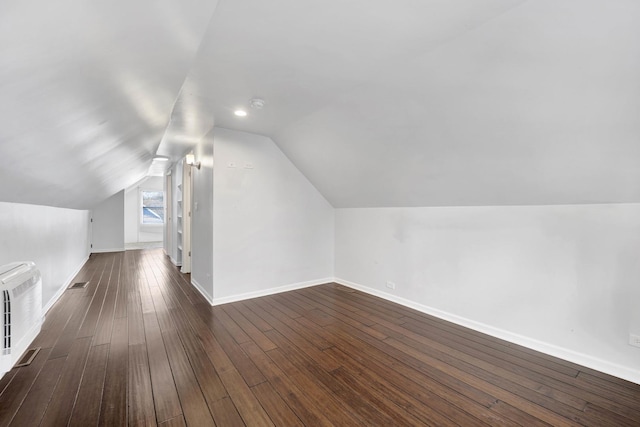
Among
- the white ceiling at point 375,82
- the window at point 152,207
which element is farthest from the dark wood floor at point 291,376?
the window at point 152,207

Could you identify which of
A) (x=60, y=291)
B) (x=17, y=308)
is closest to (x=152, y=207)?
(x=60, y=291)

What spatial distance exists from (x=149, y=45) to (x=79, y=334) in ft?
8.90

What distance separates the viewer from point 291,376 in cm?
200

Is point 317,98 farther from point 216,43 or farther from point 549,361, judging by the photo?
point 549,361

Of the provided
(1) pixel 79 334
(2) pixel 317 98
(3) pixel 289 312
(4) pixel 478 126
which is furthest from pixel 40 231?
(4) pixel 478 126

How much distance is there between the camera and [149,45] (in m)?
1.43

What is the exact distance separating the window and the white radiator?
9.03 metres

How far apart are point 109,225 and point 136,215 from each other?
249 centimetres

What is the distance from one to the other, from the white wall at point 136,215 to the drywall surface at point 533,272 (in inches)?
386

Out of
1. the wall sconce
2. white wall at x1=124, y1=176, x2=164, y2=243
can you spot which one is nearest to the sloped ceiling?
the wall sconce

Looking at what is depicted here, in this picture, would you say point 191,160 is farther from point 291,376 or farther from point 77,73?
point 291,376

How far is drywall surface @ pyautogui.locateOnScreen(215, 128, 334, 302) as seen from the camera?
11.5 ft

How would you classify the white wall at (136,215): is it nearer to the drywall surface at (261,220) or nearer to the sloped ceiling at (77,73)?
the drywall surface at (261,220)

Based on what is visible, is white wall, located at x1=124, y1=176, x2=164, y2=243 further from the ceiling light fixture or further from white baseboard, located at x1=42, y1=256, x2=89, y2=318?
the ceiling light fixture
